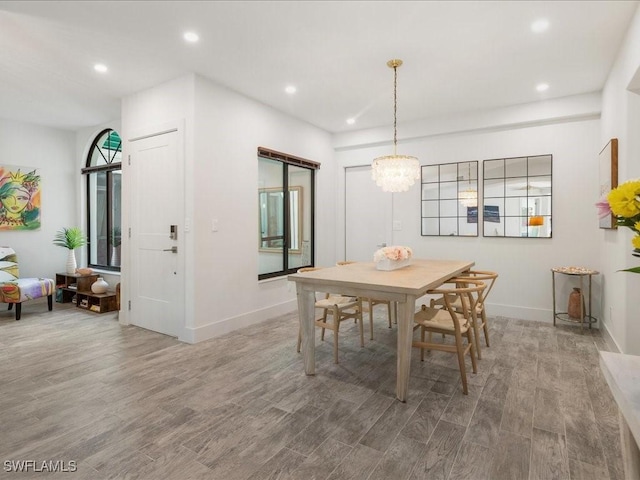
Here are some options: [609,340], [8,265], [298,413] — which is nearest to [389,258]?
[298,413]

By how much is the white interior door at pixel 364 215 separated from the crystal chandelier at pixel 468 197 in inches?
40.2

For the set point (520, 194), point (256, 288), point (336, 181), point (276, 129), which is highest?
point (276, 129)

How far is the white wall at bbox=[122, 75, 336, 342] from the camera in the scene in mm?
3529

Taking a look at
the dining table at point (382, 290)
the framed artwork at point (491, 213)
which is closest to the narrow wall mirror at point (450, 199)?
the framed artwork at point (491, 213)

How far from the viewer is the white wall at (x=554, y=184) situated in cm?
406

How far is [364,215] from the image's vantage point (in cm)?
562

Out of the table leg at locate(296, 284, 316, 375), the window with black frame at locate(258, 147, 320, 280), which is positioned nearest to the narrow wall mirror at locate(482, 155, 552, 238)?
the window with black frame at locate(258, 147, 320, 280)

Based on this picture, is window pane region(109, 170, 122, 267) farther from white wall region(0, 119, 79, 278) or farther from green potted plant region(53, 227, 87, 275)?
white wall region(0, 119, 79, 278)

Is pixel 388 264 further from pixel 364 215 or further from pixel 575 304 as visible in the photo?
pixel 364 215

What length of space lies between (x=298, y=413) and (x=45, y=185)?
18.7ft

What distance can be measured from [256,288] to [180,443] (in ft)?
8.10

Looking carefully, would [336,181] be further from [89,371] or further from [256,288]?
[89,371]

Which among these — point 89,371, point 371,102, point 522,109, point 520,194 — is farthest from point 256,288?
point 522,109

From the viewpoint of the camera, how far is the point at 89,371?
9.29 ft
